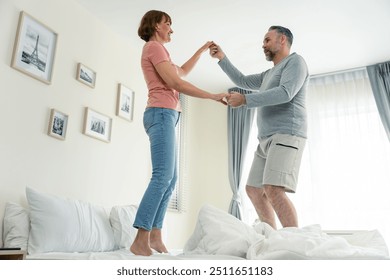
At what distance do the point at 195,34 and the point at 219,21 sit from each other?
34 centimetres

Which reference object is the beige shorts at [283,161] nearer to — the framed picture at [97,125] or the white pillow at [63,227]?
the white pillow at [63,227]

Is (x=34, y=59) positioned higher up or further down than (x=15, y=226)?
higher up

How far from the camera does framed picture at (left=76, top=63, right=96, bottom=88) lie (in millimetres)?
3088

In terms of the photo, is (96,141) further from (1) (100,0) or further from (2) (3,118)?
(1) (100,0)

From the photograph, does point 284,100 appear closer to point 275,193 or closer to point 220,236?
point 275,193

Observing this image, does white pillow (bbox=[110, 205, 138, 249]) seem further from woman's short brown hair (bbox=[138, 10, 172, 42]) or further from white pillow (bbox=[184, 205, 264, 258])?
woman's short brown hair (bbox=[138, 10, 172, 42])

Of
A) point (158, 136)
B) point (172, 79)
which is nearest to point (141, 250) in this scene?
point (158, 136)

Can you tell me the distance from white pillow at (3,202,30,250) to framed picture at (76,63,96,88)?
1.28 metres

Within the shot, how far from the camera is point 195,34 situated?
148 inches

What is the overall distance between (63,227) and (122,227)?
23.3 inches

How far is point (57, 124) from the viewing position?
2.80 metres

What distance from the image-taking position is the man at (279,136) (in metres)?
2.08

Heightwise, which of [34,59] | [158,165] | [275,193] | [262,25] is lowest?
[275,193]

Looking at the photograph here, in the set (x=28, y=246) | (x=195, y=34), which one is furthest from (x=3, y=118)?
(x=195, y=34)
